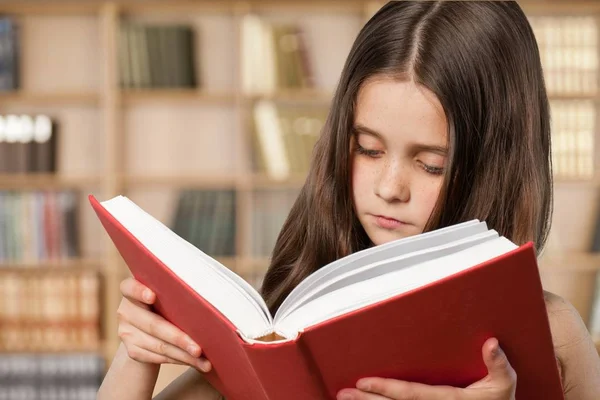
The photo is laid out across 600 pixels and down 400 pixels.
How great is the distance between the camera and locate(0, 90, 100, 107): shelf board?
3.83 metres

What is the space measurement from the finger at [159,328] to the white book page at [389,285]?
15cm

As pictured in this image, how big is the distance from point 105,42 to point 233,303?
3.13 meters

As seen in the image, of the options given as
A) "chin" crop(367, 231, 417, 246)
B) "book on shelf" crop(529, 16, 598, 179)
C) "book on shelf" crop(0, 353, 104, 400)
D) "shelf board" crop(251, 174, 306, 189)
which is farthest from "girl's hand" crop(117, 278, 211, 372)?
"book on shelf" crop(529, 16, 598, 179)

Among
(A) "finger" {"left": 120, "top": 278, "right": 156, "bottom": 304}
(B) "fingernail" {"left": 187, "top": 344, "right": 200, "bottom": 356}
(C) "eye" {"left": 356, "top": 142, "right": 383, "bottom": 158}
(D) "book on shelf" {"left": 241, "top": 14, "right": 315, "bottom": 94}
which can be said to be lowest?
(B) "fingernail" {"left": 187, "top": 344, "right": 200, "bottom": 356}

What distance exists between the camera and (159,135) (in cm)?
407

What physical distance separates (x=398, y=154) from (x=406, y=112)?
0.16 feet

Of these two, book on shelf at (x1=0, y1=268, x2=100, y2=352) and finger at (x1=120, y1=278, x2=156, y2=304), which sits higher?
finger at (x1=120, y1=278, x2=156, y2=304)

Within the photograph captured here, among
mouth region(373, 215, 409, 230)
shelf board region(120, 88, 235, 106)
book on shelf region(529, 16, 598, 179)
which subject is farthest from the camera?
shelf board region(120, 88, 235, 106)

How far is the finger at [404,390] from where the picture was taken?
809 millimetres

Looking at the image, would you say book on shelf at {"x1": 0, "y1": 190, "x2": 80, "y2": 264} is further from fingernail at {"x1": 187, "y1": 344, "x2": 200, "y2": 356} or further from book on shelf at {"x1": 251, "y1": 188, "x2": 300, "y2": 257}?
fingernail at {"x1": 187, "y1": 344, "x2": 200, "y2": 356}

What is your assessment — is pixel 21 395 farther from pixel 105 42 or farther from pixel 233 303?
pixel 233 303

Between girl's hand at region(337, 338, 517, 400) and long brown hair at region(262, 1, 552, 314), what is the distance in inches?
10.1

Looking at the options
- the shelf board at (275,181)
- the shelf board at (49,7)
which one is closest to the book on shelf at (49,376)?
the shelf board at (275,181)

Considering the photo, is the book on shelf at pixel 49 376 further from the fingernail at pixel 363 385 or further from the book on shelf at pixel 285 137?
the fingernail at pixel 363 385
